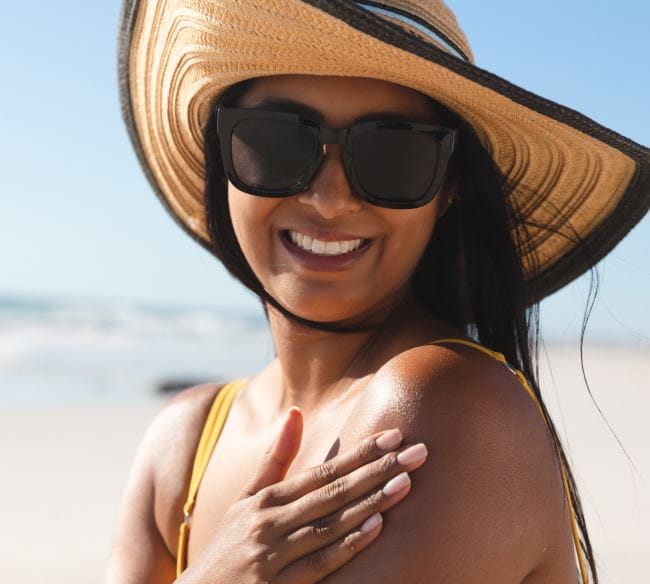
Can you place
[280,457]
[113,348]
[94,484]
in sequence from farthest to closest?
[113,348]
[94,484]
[280,457]

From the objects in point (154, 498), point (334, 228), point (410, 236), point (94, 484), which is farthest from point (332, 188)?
point (94, 484)

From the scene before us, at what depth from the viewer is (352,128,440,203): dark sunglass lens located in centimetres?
203

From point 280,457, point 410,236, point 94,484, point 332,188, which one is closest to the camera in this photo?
point 280,457

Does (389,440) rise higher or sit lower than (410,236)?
lower

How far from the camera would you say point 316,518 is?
167cm

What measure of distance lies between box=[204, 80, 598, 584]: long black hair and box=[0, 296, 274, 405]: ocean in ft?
20.7

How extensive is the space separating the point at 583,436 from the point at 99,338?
19.9 meters

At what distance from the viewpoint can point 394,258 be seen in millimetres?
2174

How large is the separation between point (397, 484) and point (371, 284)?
684 millimetres

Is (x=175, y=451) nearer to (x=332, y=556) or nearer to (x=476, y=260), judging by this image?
(x=476, y=260)

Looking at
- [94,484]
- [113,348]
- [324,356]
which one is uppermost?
[324,356]

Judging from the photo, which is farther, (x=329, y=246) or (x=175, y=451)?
(x=175, y=451)

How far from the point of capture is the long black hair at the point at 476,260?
226cm

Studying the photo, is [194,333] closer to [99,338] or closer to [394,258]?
[99,338]
